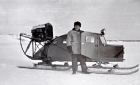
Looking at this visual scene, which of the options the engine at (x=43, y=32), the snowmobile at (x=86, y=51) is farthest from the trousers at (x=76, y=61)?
the engine at (x=43, y=32)

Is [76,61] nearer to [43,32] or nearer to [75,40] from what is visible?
[75,40]

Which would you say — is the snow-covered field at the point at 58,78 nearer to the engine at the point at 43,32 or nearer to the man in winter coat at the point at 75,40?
the man in winter coat at the point at 75,40

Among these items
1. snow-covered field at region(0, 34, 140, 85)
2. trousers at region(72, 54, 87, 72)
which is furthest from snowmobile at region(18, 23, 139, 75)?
snow-covered field at region(0, 34, 140, 85)

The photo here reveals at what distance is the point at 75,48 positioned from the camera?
8.71m

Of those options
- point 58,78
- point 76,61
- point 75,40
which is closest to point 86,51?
point 76,61

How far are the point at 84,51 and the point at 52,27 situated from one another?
3.03 metres

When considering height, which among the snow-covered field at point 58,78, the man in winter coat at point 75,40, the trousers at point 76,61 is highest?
the man in winter coat at point 75,40

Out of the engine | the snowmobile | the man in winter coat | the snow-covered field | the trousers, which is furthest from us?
the engine

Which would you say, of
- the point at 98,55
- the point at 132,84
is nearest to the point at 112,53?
the point at 98,55

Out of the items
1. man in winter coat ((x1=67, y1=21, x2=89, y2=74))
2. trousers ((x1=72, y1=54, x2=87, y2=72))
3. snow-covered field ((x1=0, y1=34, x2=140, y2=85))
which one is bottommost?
snow-covered field ((x1=0, y1=34, x2=140, y2=85))

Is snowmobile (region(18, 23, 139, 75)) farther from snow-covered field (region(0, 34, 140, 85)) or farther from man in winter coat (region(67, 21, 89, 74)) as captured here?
snow-covered field (region(0, 34, 140, 85))

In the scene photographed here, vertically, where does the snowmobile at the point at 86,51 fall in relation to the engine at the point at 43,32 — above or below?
below

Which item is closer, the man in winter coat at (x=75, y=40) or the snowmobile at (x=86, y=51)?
the man in winter coat at (x=75, y=40)

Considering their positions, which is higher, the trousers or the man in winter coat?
the man in winter coat
